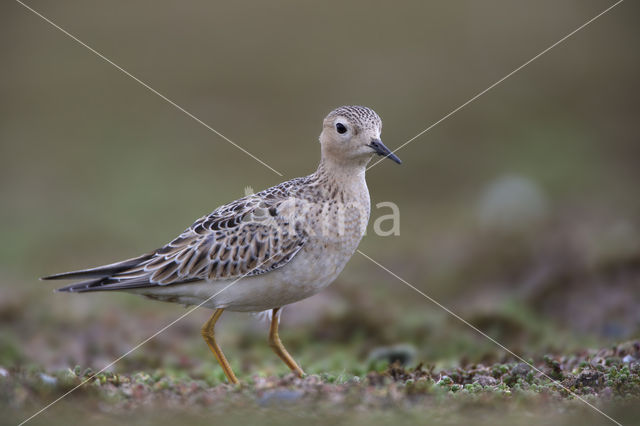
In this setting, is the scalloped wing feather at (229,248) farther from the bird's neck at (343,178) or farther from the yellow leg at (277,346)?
the yellow leg at (277,346)

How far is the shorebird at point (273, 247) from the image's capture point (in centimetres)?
824

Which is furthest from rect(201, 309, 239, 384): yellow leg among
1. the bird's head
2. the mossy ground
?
the bird's head

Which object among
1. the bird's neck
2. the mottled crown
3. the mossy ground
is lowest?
the mossy ground

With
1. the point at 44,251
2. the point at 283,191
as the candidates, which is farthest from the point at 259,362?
the point at 44,251

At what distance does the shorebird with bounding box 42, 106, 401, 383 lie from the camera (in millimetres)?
8242

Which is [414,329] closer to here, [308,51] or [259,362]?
[259,362]

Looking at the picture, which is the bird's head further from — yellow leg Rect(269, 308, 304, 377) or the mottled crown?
yellow leg Rect(269, 308, 304, 377)

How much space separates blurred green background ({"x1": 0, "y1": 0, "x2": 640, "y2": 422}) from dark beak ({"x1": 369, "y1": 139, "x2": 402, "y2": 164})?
3.46 m

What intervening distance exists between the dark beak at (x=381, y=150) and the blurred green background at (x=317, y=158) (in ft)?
11.4

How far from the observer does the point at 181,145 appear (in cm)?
2767

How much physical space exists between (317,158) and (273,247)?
52.9ft

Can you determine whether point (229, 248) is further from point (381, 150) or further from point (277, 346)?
point (381, 150)

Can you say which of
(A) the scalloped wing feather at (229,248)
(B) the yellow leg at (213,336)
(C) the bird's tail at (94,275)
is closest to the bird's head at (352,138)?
(A) the scalloped wing feather at (229,248)

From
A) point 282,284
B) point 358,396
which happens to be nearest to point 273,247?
point 282,284
